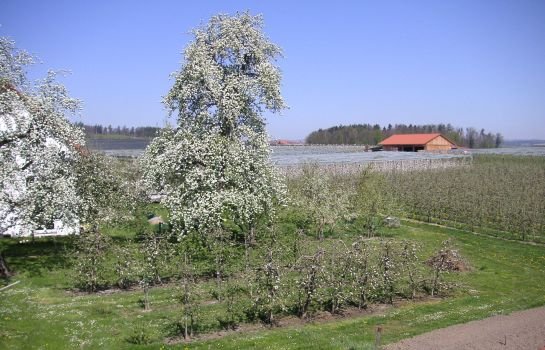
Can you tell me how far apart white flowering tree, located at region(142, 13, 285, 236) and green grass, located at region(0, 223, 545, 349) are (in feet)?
15.9

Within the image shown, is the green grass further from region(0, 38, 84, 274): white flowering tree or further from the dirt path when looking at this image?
region(0, 38, 84, 274): white flowering tree

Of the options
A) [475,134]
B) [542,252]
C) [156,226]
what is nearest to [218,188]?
[156,226]

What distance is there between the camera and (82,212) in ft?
77.6

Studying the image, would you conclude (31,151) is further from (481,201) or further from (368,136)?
(368,136)

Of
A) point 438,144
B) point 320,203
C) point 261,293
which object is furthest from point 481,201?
point 438,144

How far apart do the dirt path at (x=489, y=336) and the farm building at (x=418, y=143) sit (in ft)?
293

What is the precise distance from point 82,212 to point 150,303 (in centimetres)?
843

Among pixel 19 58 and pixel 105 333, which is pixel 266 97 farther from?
pixel 105 333

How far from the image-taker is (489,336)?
1482 centimetres

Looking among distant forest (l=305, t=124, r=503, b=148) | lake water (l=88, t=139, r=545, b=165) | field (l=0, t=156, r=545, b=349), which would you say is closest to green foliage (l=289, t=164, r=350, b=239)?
field (l=0, t=156, r=545, b=349)

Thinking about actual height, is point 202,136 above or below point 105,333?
above

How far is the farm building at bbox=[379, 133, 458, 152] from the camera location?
10312 cm

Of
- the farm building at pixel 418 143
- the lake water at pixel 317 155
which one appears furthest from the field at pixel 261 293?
the farm building at pixel 418 143

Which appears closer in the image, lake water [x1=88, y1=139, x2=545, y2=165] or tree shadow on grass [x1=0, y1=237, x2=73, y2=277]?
tree shadow on grass [x1=0, y1=237, x2=73, y2=277]
